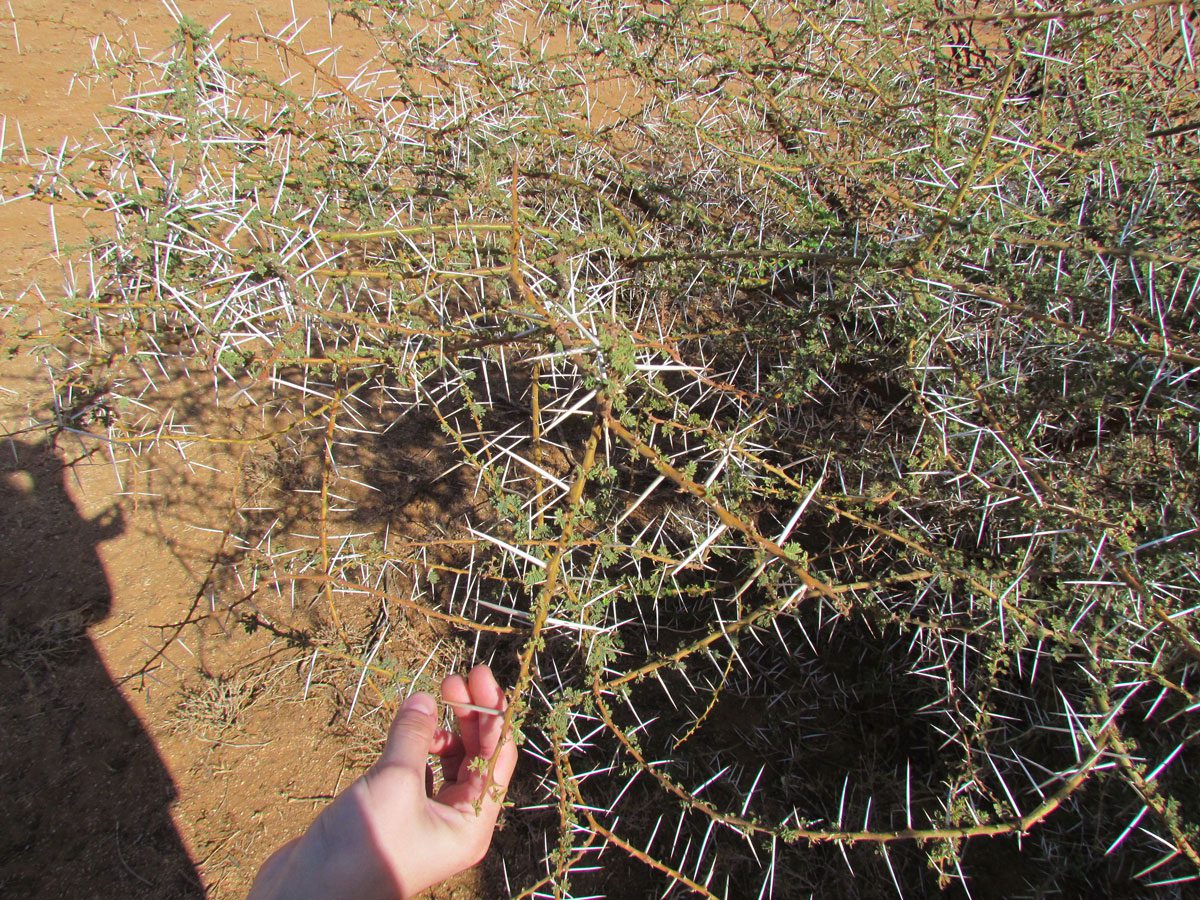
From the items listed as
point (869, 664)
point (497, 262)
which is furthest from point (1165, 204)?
point (497, 262)

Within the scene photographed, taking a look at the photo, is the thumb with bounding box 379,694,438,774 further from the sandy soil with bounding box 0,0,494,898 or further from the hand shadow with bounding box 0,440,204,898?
the hand shadow with bounding box 0,440,204,898

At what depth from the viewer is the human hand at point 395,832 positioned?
123 cm

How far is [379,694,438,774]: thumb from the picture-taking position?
1.29m

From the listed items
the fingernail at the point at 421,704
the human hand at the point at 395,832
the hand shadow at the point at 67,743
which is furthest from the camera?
the hand shadow at the point at 67,743

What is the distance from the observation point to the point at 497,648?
198 cm

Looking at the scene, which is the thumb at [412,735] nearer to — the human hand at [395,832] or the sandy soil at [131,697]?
the human hand at [395,832]

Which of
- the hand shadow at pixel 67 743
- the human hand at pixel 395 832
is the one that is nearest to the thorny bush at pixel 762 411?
the human hand at pixel 395 832

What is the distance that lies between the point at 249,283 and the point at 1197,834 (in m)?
2.01

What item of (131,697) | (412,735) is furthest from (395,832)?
(131,697)

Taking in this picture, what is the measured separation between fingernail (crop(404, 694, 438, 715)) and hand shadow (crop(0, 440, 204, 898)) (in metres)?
0.89

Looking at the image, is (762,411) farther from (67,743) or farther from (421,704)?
(67,743)

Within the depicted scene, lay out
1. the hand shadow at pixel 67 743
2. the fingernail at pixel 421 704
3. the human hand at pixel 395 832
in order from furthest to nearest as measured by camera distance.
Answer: the hand shadow at pixel 67 743, the fingernail at pixel 421 704, the human hand at pixel 395 832

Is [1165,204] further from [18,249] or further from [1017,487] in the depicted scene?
[18,249]

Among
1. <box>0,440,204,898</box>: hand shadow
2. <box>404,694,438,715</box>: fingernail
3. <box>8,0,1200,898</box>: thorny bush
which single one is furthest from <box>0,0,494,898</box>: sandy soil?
<box>404,694,438,715</box>: fingernail
